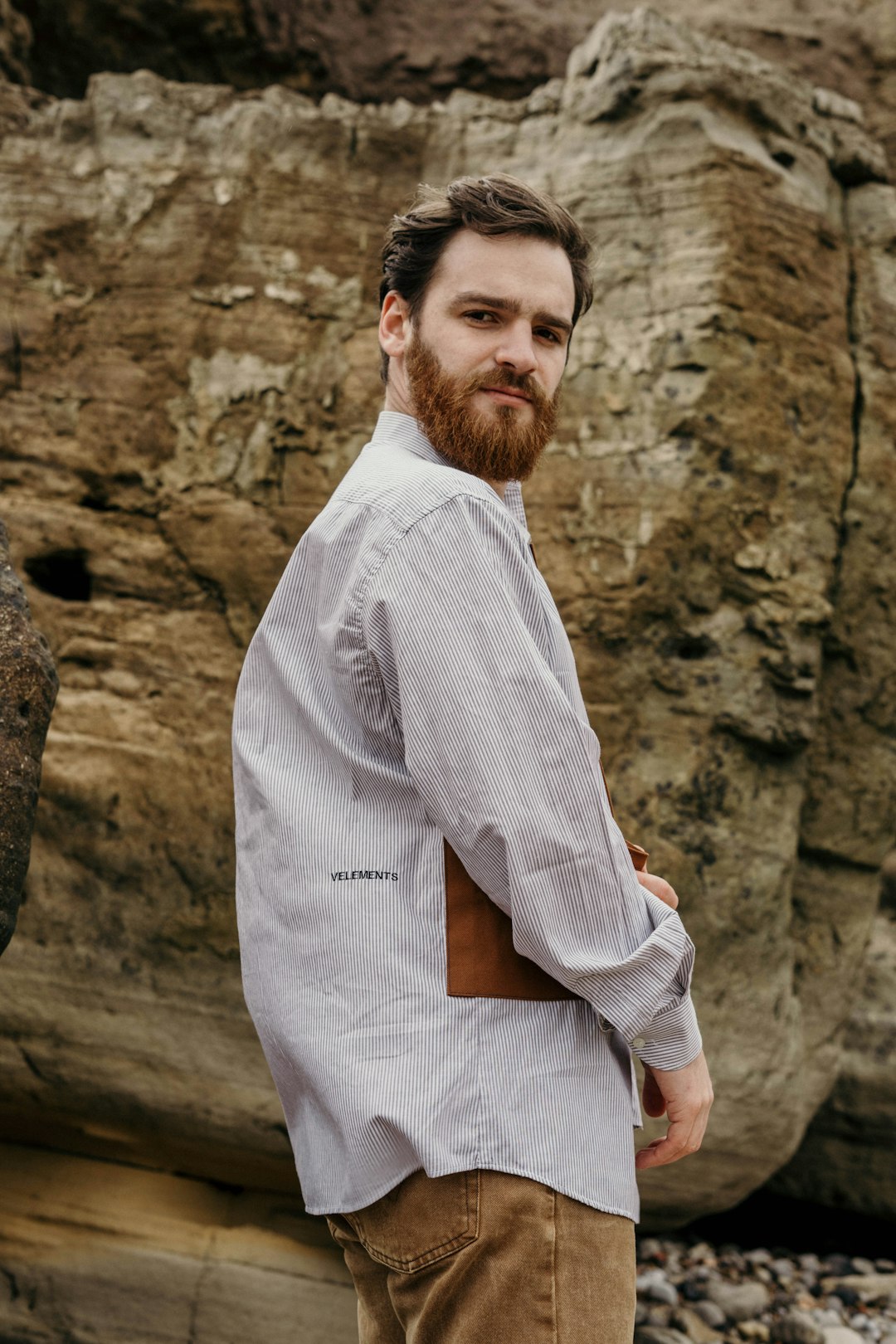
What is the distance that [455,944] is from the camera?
1409 mm

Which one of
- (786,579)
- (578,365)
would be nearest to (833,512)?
(786,579)

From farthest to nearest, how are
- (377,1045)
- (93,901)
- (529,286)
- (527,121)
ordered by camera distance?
(527,121)
(93,901)
(529,286)
(377,1045)

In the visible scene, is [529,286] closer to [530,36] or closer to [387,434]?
[387,434]

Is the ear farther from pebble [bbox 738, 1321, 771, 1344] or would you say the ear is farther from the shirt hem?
pebble [bbox 738, 1321, 771, 1344]

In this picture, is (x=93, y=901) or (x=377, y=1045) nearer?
(x=377, y=1045)

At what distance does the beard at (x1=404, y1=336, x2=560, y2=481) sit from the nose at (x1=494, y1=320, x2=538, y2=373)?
0.03 ft

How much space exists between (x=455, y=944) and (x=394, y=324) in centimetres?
88

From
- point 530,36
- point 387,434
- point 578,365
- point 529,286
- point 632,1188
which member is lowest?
point 632,1188

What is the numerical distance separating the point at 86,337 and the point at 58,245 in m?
0.26

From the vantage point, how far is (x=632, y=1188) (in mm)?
1454

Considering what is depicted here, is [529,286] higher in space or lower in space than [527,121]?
lower

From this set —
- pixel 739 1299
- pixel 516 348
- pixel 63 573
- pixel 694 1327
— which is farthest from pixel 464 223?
pixel 739 1299

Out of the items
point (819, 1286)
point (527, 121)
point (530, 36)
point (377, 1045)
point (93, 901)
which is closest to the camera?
point (377, 1045)

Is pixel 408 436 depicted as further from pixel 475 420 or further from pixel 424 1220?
pixel 424 1220
